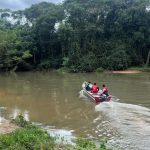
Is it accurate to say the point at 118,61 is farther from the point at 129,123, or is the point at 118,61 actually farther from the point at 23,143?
the point at 23,143

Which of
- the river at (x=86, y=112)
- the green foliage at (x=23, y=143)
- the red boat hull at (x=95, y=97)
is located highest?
the green foliage at (x=23, y=143)

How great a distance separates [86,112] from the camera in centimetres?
1675

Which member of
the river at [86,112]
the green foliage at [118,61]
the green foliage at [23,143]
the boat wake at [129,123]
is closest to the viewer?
the green foliage at [23,143]

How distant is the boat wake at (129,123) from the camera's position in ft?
35.4

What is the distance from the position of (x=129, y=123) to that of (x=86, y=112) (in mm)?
3843

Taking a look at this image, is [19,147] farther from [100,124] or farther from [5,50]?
[5,50]

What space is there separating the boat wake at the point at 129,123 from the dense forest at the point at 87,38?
83.0ft

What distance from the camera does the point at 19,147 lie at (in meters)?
8.49

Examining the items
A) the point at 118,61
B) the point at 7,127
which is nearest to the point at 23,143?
the point at 7,127

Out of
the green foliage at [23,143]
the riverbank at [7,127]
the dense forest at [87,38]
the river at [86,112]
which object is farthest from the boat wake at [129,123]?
the dense forest at [87,38]

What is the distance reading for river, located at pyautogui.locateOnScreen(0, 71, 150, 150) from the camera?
11984 mm

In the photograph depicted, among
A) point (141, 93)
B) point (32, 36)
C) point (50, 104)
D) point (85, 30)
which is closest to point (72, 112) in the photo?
point (50, 104)

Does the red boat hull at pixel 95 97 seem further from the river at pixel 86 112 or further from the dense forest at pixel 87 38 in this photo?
the dense forest at pixel 87 38

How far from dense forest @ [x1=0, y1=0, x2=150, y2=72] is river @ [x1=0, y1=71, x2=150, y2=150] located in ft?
57.0
